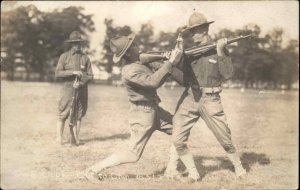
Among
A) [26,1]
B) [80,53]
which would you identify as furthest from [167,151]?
[26,1]

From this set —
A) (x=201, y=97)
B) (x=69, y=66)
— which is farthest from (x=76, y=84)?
(x=201, y=97)

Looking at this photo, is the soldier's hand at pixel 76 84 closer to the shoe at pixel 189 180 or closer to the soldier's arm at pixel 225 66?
the shoe at pixel 189 180

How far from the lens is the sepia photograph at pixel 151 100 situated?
6234 millimetres

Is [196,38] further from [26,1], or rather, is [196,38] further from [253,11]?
[26,1]

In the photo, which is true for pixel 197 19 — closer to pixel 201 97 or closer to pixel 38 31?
pixel 201 97

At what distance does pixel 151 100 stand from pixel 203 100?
27.7 inches

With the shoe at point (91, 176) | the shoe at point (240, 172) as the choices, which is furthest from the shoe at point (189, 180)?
the shoe at point (91, 176)

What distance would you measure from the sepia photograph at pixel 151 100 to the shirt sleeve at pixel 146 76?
0.5 inches

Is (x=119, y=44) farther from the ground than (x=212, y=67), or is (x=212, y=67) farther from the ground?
(x=119, y=44)

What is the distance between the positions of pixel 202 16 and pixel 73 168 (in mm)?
2926

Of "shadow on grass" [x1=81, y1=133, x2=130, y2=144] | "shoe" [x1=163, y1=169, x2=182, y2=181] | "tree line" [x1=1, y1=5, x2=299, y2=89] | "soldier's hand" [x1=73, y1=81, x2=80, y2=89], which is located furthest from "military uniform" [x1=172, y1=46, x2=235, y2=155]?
"shadow on grass" [x1=81, y1=133, x2=130, y2=144]

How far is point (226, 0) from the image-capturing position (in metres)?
7.21

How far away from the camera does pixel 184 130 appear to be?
6371 millimetres

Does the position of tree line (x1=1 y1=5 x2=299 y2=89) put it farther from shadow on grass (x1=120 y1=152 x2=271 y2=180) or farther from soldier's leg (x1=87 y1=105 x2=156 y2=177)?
shadow on grass (x1=120 y1=152 x2=271 y2=180)
